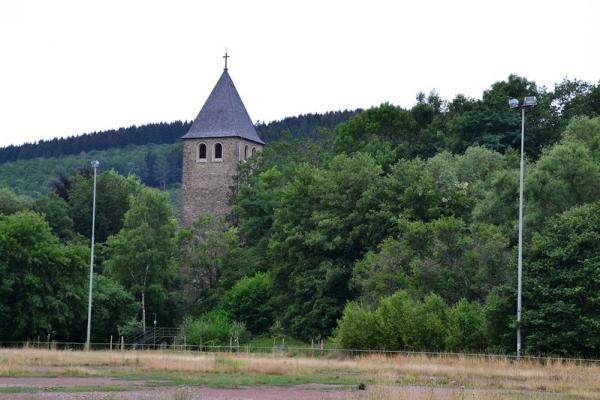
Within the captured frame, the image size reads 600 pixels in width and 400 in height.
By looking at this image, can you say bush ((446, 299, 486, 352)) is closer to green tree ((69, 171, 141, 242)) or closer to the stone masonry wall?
the stone masonry wall

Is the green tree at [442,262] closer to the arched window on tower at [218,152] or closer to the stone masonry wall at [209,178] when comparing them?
→ the stone masonry wall at [209,178]

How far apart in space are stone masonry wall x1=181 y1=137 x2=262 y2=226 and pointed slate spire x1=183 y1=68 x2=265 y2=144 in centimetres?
77

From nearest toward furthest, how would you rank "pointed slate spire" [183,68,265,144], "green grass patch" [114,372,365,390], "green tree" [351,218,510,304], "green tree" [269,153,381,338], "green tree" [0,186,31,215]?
"green grass patch" [114,372,365,390], "green tree" [351,218,510,304], "green tree" [269,153,381,338], "pointed slate spire" [183,68,265,144], "green tree" [0,186,31,215]

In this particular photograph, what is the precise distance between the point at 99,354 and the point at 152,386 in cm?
1617

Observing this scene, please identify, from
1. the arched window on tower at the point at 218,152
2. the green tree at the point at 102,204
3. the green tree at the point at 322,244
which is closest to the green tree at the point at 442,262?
the green tree at the point at 322,244

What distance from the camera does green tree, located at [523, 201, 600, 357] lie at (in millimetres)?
41781

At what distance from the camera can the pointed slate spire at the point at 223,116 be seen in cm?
9644

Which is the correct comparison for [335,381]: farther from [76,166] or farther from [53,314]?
[76,166]

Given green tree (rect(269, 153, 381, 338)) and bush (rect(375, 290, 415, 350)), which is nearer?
bush (rect(375, 290, 415, 350))

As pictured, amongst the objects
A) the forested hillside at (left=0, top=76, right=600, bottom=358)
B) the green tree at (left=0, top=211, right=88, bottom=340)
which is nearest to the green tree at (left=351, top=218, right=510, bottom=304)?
the forested hillside at (left=0, top=76, right=600, bottom=358)

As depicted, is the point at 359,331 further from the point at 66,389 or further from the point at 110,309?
the point at 110,309

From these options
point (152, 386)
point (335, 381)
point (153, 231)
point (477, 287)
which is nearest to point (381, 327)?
point (477, 287)

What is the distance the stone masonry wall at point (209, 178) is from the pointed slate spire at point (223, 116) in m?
0.77

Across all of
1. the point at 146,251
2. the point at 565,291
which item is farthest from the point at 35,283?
the point at 565,291
